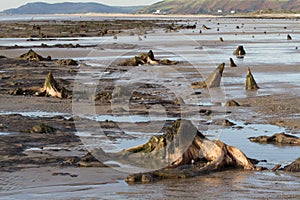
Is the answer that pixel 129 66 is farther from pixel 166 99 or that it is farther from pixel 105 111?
pixel 105 111

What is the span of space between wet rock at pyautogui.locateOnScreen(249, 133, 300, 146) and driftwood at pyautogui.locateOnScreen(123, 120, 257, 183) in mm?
2221

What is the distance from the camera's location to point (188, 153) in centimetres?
1279

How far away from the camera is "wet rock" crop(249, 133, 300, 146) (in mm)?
14838

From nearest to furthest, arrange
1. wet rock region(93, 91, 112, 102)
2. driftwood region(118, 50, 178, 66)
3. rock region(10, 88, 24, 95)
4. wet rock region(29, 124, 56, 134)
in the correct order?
1. wet rock region(29, 124, 56, 134)
2. wet rock region(93, 91, 112, 102)
3. rock region(10, 88, 24, 95)
4. driftwood region(118, 50, 178, 66)

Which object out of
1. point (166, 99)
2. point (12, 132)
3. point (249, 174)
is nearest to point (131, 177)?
point (249, 174)

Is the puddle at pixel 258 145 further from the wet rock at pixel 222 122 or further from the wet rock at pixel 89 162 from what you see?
the wet rock at pixel 89 162

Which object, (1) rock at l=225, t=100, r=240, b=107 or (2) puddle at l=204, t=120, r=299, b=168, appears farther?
(1) rock at l=225, t=100, r=240, b=107

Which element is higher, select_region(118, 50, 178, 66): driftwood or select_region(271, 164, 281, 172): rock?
select_region(118, 50, 178, 66): driftwood

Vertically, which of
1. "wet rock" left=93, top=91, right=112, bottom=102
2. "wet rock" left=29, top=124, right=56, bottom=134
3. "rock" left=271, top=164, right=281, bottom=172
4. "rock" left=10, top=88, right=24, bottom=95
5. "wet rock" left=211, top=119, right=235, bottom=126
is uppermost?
"rock" left=10, top=88, right=24, bottom=95

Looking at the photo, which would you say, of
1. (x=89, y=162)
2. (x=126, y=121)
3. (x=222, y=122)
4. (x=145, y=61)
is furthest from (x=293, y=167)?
(x=145, y=61)

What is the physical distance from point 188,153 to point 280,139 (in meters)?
3.02

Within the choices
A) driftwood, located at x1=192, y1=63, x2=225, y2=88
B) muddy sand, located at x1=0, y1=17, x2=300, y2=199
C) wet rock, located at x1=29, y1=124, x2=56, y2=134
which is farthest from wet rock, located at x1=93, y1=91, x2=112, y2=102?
wet rock, located at x1=29, y1=124, x2=56, y2=134

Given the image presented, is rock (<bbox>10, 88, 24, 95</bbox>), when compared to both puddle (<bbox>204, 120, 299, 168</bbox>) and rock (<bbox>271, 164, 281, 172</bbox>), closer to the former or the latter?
puddle (<bbox>204, 120, 299, 168</bbox>)

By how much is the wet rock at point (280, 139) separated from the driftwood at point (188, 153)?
7.29 ft
